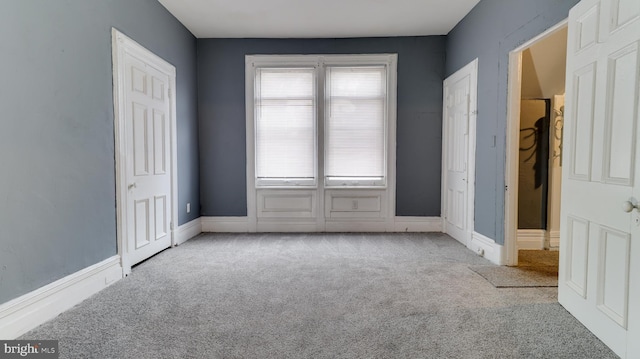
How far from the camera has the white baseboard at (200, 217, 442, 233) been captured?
5.18 metres

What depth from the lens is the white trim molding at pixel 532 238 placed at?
162 inches

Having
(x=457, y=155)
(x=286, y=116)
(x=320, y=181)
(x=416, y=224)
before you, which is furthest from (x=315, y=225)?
(x=457, y=155)

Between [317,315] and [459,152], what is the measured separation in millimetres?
3162

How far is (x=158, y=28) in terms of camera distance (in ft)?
12.8

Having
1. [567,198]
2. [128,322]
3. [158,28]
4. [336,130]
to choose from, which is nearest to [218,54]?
[158,28]

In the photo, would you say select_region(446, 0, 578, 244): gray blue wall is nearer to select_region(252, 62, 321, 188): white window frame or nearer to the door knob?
the door knob

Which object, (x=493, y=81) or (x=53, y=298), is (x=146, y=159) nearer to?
(x=53, y=298)

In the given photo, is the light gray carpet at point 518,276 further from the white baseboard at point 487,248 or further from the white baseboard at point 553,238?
the white baseboard at point 553,238

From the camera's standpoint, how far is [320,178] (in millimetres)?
5156

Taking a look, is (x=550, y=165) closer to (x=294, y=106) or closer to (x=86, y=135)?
(x=294, y=106)

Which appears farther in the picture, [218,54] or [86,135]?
[218,54]

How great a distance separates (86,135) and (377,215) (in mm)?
3868

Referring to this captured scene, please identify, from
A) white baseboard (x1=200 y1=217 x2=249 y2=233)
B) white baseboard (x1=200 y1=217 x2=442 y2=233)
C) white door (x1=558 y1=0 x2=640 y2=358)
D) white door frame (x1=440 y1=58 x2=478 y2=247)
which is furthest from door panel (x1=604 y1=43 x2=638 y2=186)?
white baseboard (x1=200 y1=217 x2=249 y2=233)

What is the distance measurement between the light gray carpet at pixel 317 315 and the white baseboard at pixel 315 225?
4.76ft
